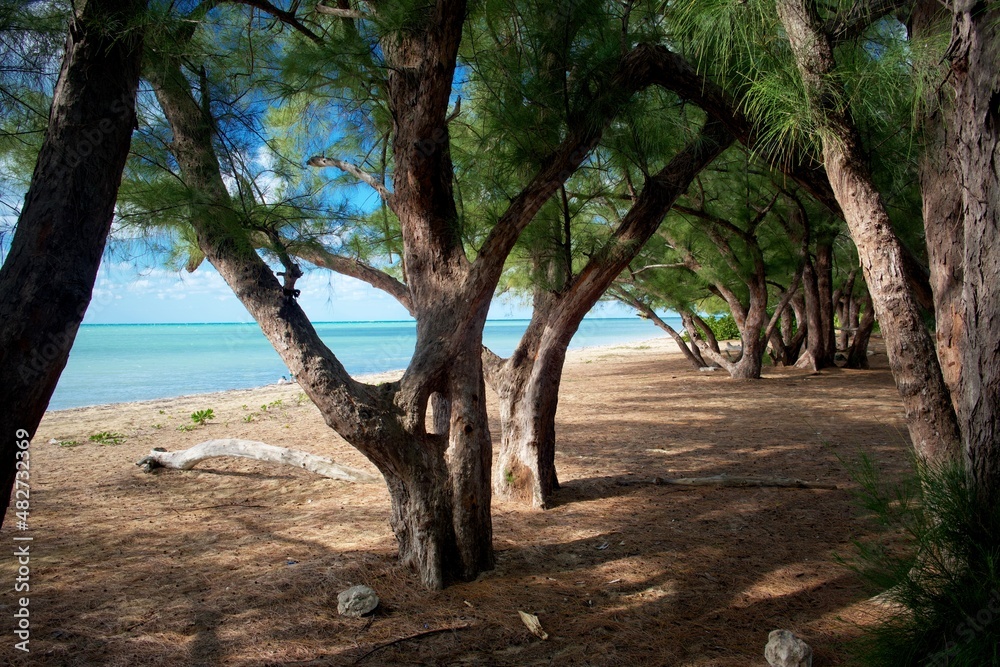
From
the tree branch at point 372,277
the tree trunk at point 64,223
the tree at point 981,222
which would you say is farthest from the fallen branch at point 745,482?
the tree trunk at point 64,223

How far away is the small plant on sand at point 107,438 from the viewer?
20.9 ft

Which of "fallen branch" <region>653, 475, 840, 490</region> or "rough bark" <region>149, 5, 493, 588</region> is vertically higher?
"rough bark" <region>149, 5, 493, 588</region>

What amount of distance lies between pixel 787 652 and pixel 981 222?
145 cm

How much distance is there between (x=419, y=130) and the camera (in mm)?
2885

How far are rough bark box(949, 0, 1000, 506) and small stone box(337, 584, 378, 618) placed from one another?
212 cm

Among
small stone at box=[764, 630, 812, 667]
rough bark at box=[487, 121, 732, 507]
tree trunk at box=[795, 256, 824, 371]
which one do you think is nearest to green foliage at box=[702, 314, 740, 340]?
tree trunk at box=[795, 256, 824, 371]

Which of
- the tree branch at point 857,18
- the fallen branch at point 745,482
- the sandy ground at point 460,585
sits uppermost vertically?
the tree branch at point 857,18

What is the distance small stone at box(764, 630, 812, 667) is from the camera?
2.05m

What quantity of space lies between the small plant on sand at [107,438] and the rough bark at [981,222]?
6856 mm

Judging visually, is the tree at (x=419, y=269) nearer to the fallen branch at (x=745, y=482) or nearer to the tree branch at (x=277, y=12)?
the tree branch at (x=277, y=12)

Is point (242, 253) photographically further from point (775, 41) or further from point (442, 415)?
point (775, 41)

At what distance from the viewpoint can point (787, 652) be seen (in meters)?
2.07

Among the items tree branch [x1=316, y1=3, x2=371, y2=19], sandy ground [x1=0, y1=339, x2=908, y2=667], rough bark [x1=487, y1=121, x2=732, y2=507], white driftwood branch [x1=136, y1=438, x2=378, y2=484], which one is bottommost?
sandy ground [x1=0, y1=339, x2=908, y2=667]

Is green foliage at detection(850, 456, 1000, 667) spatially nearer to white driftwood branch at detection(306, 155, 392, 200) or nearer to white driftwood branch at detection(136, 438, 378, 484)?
white driftwood branch at detection(306, 155, 392, 200)
